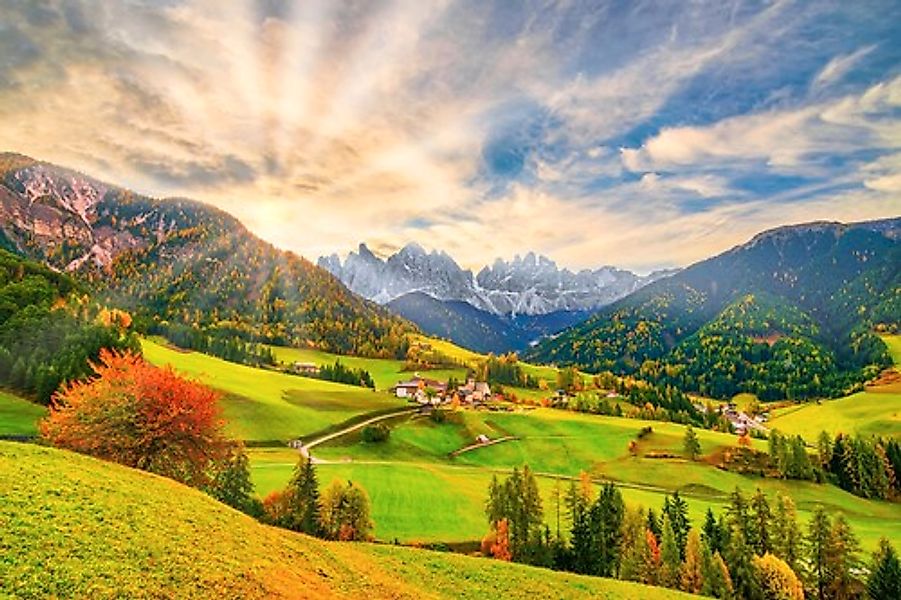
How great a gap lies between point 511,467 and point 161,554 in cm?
12470

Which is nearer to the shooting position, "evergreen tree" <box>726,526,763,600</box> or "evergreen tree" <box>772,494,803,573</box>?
"evergreen tree" <box>726,526,763,600</box>

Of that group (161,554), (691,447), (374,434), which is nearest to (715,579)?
(161,554)

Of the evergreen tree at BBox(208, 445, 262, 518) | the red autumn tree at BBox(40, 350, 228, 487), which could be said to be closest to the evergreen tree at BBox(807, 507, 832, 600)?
the evergreen tree at BBox(208, 445, 262, 518)

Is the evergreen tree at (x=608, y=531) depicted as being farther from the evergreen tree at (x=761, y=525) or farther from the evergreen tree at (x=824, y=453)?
the evergreen tree at (x=824, y=453)

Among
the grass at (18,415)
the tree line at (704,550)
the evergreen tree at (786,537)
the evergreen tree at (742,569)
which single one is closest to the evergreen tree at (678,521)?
the tree line at (704,550)

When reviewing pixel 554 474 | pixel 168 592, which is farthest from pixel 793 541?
pixel 168 592

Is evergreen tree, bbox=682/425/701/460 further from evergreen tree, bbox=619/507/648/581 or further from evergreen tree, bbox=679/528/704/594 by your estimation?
evergreen tree, bbox=679/528/704/594

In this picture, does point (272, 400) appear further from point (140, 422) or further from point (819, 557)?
point (819, 557)

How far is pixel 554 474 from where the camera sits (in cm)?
13712

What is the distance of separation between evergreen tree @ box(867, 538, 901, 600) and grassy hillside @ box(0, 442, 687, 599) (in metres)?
50.2

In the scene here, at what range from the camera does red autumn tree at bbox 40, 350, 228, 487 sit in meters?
52.7

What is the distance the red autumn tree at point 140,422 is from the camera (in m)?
52.7

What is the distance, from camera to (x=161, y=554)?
75.7 ft

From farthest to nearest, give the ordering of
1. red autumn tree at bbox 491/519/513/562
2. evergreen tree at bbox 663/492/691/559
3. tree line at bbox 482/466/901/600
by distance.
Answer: evergreen tree at bbox 663/492/691/559, red autumn tree at bbox 491/519/513/562, tree line at bbox 482/466/901/600
